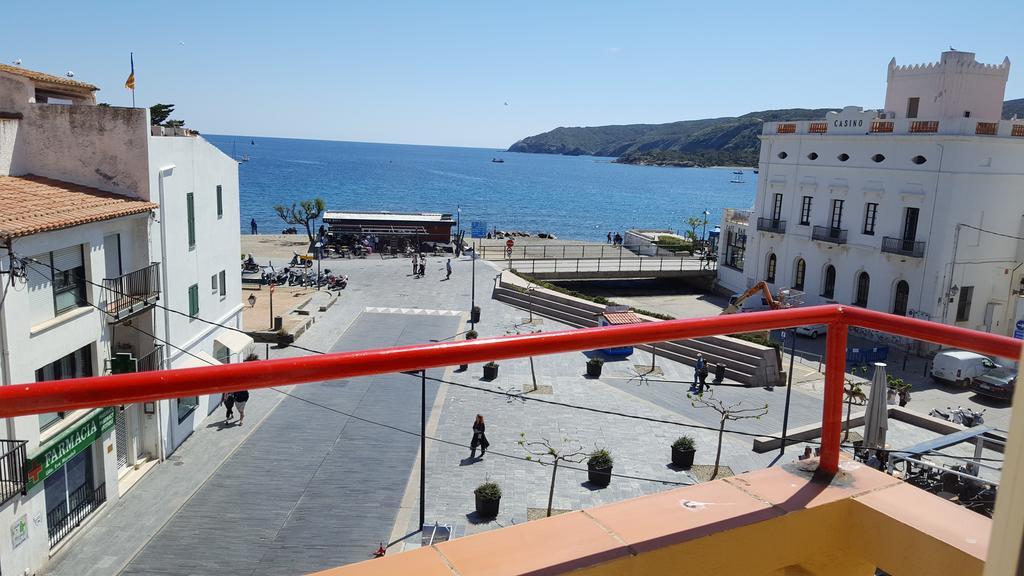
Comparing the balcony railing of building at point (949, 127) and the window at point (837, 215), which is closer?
the balcony railing of building at point (949, 127)

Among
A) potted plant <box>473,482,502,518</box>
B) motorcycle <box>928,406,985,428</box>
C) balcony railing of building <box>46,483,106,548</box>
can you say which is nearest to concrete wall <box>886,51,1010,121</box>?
motorcycle <box>928,406,985,428</box>

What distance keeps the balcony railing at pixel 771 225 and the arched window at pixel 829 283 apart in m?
3.51

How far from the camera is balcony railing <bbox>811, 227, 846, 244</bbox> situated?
39.6 m

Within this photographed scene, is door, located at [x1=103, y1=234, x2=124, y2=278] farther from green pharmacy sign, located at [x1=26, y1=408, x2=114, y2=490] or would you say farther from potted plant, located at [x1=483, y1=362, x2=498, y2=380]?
potted plant, located at [x1=483, y1=362, x2=498, y2=380]

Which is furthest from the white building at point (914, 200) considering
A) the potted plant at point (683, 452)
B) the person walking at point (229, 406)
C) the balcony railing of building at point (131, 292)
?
the balcony railing of building at point (131, 292)

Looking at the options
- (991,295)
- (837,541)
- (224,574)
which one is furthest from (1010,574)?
(991,295)

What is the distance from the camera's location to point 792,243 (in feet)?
140

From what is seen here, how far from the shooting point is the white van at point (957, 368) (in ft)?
90.5

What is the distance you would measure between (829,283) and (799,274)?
6.40 ft

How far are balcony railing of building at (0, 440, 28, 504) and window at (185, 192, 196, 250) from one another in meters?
8.91

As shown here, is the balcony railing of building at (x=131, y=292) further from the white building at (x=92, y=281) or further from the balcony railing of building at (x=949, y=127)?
the balcony railing of building at (x=949, y=127)

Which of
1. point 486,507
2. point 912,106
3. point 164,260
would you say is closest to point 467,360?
point 486,507

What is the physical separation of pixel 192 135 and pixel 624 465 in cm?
1468

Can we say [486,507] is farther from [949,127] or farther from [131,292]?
[949,127]
